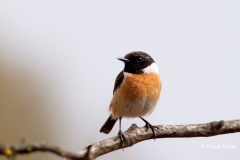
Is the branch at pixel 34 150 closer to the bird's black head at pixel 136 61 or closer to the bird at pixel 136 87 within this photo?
the bird at pixel 136 87

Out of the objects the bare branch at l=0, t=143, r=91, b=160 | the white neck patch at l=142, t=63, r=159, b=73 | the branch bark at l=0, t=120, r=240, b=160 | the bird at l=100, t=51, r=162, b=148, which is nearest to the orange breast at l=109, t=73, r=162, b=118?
the bird at l=100, t=51, r=162, b=148

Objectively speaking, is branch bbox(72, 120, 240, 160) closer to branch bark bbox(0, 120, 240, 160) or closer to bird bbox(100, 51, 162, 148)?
branch bark bbox(0, 120, 240, 160)

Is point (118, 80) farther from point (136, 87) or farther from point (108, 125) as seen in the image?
point (108, 125)

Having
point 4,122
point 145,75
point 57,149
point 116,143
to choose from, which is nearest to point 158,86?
point 145,75

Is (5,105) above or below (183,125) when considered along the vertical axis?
below

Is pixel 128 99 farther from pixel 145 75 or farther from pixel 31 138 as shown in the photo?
pixel 31 138

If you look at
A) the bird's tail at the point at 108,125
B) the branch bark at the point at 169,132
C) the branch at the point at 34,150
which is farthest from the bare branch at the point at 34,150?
the bird's tail at the point at 108,125

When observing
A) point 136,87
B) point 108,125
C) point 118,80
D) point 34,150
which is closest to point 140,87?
point 136,87

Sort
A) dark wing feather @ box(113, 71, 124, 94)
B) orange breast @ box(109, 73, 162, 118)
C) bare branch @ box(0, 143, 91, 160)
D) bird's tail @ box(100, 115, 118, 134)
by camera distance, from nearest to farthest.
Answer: bare branch @ box(0, 143, 91, 160), orange breast @ box(109, 73, 162, 118), dark wing feather @ box(113, 71, 124, 94), bird's tail @ box(100, 115, 118, 134)
